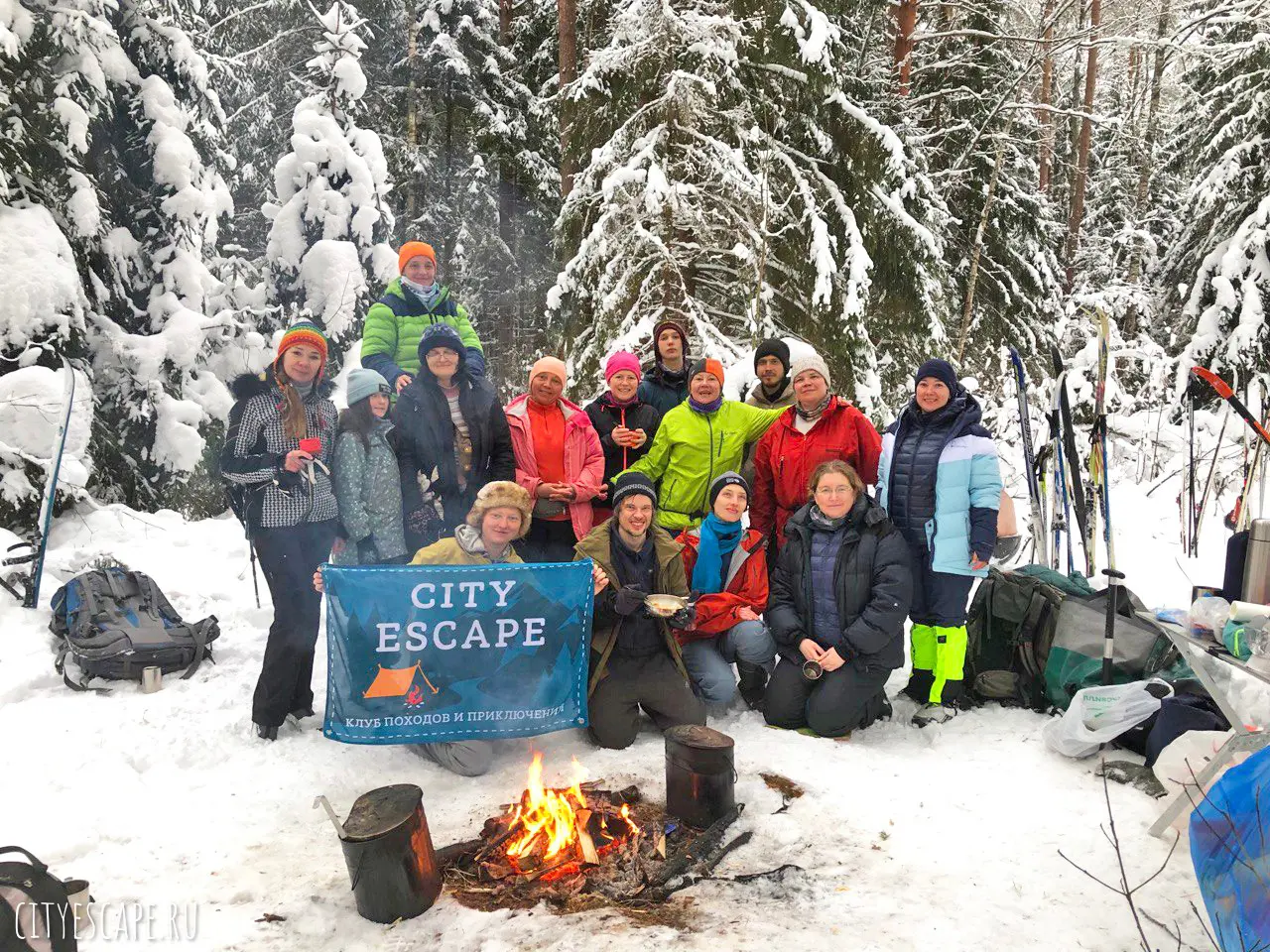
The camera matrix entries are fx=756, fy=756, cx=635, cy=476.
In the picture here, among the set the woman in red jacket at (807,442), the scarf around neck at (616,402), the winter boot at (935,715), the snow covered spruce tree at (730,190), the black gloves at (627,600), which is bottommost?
the winter boot at (935,715)

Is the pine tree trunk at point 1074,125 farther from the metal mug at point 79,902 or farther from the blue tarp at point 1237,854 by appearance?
the metal mug at point 79,902

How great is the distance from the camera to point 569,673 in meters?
4.09

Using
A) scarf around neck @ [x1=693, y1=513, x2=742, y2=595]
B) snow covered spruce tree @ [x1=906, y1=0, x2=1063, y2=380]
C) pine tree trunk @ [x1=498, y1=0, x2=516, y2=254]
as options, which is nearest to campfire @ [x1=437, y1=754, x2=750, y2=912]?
scarf around neck @ [x1=693, y1=513, x2=742, y2=595]

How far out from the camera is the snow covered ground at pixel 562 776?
2.69 meters

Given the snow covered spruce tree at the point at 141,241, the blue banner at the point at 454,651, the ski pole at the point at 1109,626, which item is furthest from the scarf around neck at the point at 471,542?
the snow covered spruce tree at the point at 141,241

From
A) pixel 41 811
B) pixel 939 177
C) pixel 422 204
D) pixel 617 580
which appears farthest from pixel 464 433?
pixel 422 204

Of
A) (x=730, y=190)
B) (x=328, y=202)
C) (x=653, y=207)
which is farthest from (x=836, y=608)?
(x=328, y=202)

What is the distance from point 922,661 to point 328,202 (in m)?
10.0

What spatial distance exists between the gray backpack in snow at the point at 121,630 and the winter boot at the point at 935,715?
450 cm

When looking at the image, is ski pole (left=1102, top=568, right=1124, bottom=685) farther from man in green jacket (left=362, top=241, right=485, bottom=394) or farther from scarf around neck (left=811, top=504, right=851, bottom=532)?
man in green jacket (left=362, top=241, right=485, bottom=394)

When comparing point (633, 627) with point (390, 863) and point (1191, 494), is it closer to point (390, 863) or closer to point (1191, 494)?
point (390, 863)

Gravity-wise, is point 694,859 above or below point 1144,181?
below

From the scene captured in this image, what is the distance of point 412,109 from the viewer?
16.4 meters

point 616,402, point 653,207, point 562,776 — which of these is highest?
point 653,207
